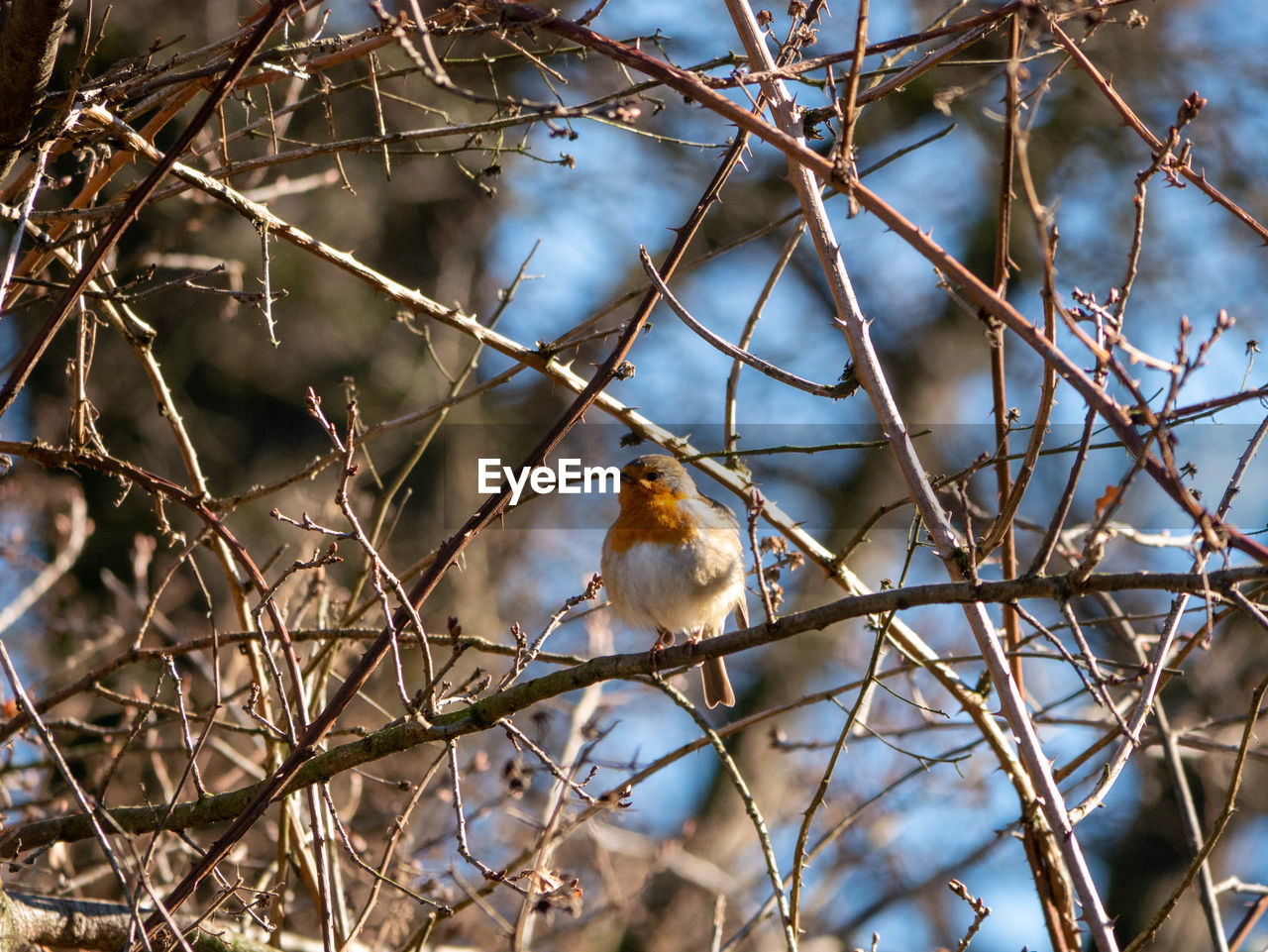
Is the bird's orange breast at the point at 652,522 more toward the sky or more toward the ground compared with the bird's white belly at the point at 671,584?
more toward the sky

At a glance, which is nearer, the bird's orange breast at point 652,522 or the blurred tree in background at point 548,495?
the blurred tree in background at point 548,495

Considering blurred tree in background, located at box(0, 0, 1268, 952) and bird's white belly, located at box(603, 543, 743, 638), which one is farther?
bird's white belly, located at box(603, 543, 743, 638)

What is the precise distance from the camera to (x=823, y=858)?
26.9ft

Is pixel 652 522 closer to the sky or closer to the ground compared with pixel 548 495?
closer to the ground

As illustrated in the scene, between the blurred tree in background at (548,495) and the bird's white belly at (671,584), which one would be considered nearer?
the blurred tree in background at (548,495)

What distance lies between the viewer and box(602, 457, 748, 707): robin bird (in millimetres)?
3871

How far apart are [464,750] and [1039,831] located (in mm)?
5266

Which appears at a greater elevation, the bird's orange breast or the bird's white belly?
the bird's orange breast

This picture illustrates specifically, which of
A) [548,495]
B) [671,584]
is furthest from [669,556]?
[548,495]

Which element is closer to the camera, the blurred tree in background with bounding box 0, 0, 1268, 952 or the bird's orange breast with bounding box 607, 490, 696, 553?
the blurred tree in background with bounding box 0, 0, 1268, 952

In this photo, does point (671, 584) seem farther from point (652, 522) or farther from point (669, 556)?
point (652, 522)

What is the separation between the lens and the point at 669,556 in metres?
3.86

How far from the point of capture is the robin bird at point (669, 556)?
3871 millimetres

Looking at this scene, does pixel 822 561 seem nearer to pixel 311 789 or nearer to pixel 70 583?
pixel 311 789
